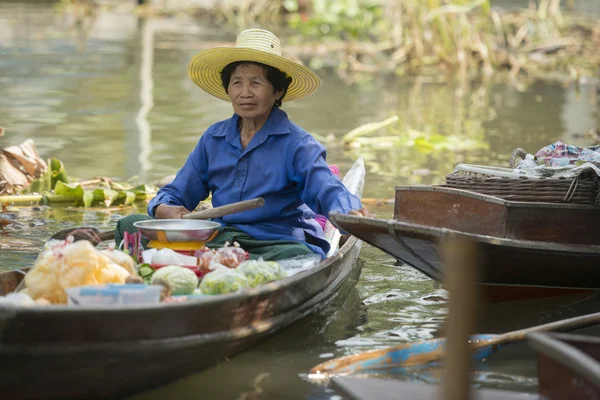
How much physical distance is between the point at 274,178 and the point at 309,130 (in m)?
5.12

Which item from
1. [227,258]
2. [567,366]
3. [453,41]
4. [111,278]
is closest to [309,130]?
[453,41]

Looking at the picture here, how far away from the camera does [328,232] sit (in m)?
4.58

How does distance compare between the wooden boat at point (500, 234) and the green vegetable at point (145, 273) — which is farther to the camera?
the wooden boat at point (500, 234)

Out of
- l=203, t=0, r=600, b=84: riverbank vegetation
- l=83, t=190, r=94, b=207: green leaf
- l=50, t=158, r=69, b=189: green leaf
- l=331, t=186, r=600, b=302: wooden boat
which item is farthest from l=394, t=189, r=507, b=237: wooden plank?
l=203, t=0, r=600, b=84: riverbank vegetation

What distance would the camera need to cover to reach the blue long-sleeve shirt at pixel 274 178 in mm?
3951

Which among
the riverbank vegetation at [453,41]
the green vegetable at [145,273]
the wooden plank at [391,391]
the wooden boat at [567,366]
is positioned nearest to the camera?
the wooden boat at [567,366]

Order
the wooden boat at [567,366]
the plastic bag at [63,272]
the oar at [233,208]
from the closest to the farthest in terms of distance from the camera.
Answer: the wooden boat at [567,366] < the plastic bag at [63,272] < the oar at [233,208]

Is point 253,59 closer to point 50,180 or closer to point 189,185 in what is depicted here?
point 189,185

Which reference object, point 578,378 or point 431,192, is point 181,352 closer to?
point 578,378

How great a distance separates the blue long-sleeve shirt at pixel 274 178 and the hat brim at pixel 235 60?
7.4 inches

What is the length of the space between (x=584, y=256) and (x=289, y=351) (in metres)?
1.28

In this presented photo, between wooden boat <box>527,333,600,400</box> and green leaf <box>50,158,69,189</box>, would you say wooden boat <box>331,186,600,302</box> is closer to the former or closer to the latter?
wooden boat <box>527,333,600,400</box>

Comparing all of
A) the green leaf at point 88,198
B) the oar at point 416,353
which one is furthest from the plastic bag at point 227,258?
the green leaf at point 88,198

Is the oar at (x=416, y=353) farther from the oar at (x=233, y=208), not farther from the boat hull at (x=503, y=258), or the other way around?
the oar at (x=233, y=208)
